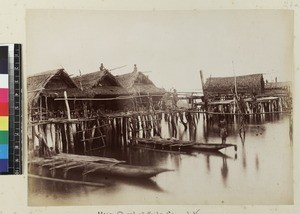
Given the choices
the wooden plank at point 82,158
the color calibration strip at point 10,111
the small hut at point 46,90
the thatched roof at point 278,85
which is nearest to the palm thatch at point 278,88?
the thatched roof at point 278,85

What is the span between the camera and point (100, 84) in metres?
2.04

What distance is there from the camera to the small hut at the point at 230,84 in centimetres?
203

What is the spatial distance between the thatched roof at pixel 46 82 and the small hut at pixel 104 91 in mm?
51

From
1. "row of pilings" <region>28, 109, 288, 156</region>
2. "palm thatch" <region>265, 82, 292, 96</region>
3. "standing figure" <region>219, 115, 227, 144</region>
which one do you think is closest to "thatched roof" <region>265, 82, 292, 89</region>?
"palm thatch" <region>265, 82, 292, 96</region>

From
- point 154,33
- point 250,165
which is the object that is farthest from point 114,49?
point 250,165

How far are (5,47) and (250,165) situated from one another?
1.27 meters

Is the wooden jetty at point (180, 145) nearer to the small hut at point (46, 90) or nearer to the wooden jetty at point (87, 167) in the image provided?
the wooden jetty at point (87, 167)

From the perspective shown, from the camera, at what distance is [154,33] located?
6.64ft

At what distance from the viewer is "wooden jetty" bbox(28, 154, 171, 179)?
6.60 ft

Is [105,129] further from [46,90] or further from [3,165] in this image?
[3,165]

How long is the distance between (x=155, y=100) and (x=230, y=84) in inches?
14.3

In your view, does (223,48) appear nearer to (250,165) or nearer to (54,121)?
(250,165)

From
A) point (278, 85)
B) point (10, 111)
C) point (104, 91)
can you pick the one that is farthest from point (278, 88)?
point (10, 111)

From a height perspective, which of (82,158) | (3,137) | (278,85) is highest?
(278,85)
